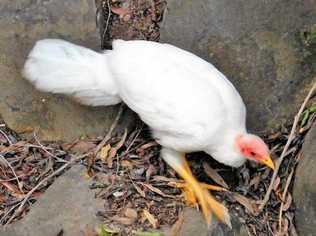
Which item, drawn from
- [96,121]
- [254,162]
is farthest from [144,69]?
[254,162]

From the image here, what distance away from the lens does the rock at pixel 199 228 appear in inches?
140

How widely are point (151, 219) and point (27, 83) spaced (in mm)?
968

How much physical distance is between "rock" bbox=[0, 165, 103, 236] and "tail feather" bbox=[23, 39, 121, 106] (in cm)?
45

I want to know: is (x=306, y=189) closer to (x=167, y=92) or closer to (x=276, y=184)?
(x=276, y=184)

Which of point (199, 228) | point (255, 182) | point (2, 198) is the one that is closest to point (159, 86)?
point (199, 228)

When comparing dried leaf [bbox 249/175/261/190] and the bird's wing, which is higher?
the bird's wing

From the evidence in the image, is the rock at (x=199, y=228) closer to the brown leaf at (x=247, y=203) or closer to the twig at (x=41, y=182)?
the brown leaf at (x=247, y=203)

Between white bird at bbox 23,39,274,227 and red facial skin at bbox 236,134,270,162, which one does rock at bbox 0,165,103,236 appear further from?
red facial skin at bbox 236,134,270,162

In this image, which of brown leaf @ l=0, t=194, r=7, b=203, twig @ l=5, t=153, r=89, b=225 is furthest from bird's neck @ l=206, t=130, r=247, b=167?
brown leaf @ l=0, t=194, r=7, b=203

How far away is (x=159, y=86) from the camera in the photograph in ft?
11.8

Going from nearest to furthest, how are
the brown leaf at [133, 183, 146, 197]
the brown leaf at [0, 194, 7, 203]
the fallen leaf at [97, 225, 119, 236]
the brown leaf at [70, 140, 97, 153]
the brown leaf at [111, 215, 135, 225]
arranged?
the fallen leaf at [97, 225, 119, 236], the brown leaf at [111, 215, 135, 225], the brown leaf at [133, 183, 146, 197], the brown leaf at [0, 194, 7, 203], the brown leaf at [70, 140, 97, 153]

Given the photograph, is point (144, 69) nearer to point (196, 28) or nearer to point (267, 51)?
point (196, 28)

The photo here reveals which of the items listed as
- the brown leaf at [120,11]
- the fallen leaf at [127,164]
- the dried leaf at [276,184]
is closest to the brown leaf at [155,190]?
the fallen leaf at [127,164]

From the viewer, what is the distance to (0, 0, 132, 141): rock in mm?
3934
